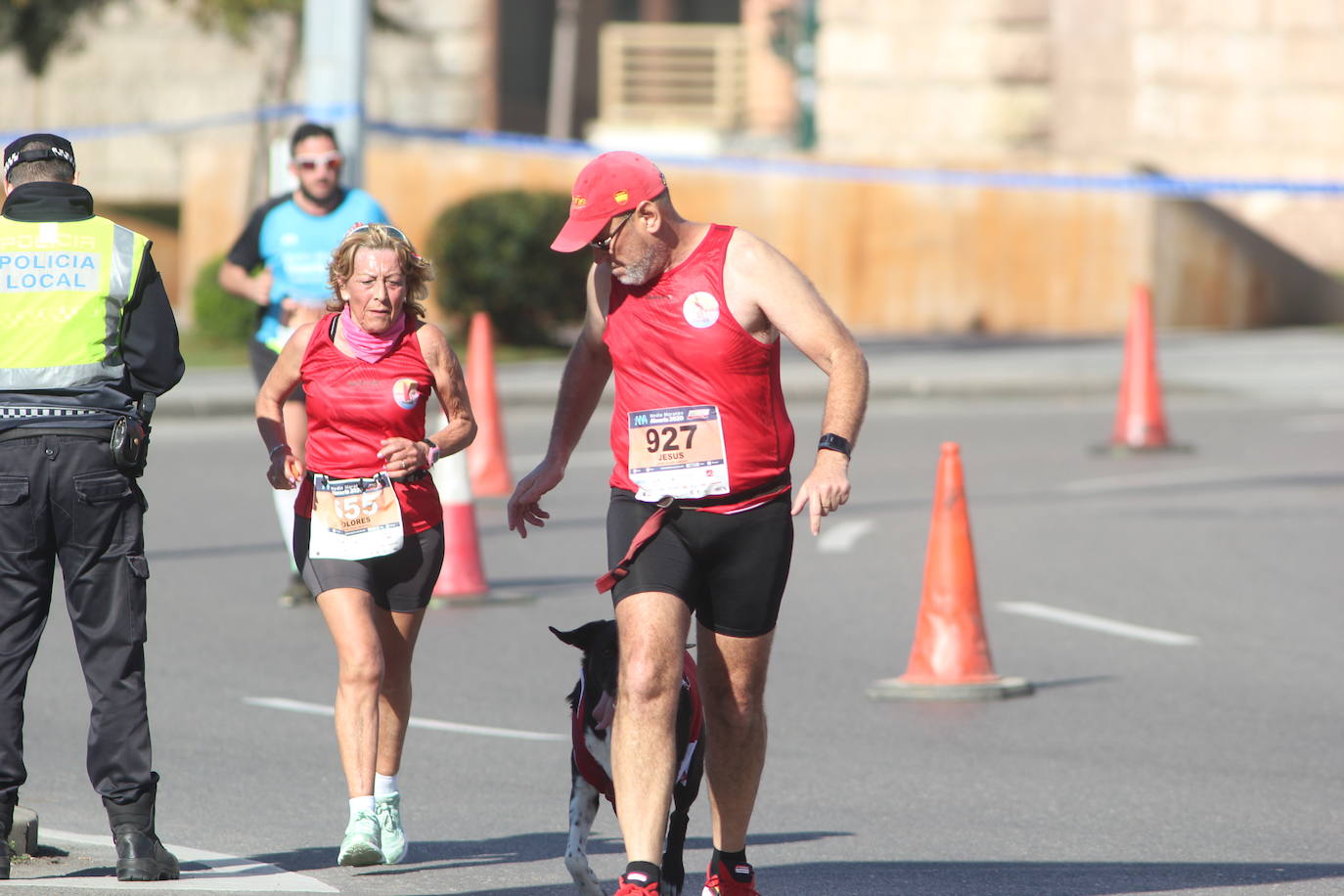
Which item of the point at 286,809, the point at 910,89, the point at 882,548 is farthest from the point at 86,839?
the point at 910,89

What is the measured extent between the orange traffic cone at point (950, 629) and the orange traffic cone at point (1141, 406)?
7470 mm

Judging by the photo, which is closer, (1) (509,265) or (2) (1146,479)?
(2) (1146,479)

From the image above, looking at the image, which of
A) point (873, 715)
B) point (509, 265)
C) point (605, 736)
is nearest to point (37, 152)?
point (605, 736)

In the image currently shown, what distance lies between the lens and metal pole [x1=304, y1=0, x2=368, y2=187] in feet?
50.4

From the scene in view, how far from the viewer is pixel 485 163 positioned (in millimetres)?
26719

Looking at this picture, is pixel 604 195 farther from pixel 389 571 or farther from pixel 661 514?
pixel 389 571

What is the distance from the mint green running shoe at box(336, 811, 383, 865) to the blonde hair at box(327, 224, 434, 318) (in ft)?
4.42

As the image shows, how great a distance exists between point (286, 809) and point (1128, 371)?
1044cm

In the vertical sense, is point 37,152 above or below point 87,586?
above

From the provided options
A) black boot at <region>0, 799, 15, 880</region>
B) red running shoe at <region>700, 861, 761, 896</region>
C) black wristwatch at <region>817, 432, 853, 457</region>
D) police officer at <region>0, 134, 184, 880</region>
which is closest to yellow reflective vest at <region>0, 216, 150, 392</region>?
police officer at <region>0, 134, 184, 880</region>

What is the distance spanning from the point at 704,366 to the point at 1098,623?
5.22 meters

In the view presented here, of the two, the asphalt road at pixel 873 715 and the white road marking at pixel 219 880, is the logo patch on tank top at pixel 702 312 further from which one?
the white road marking at pixel 219 880

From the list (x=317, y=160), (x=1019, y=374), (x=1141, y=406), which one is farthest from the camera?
(x=1019, y=374)

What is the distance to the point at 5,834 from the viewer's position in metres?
5.62
